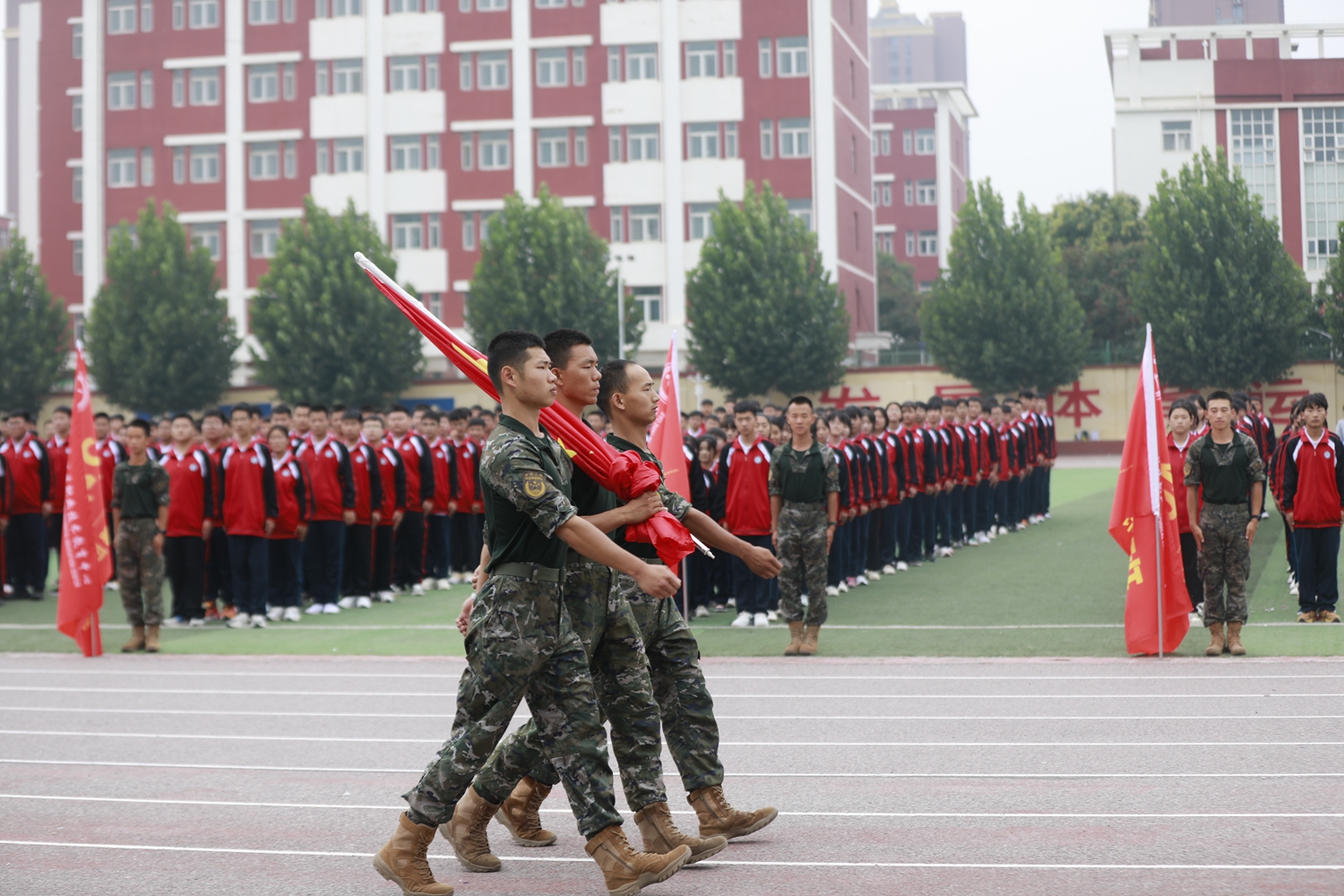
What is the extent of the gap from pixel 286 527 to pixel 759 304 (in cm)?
2937

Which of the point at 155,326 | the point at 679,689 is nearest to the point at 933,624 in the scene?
the point at 679,689

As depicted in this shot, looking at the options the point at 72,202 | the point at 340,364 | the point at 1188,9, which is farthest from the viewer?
the point at 1188,9

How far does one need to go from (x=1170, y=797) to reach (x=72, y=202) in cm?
5441

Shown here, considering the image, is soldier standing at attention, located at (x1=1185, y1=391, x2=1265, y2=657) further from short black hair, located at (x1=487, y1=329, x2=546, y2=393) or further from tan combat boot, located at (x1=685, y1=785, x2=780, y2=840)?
short black hair, located at (x1=487, y1=329, x2=546, y2=393)

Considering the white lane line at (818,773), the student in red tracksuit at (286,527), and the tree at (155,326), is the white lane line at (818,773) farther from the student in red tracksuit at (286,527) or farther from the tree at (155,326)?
the tree at (155,326)

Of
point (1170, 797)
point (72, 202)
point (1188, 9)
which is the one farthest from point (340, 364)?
point (1188, 9)

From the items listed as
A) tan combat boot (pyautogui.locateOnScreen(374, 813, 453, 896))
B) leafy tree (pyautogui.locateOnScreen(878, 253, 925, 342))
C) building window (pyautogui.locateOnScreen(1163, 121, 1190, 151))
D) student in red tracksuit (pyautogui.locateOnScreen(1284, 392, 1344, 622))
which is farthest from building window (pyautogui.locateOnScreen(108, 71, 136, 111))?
tan combat boot (pyautogui.locateOnScreen(374, 813, 453, 896))

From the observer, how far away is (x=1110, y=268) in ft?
182

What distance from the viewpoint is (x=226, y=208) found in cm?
5188

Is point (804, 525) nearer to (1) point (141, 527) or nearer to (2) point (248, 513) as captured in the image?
(1) point (141, 527)

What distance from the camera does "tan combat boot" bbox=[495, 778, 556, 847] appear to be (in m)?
5.83

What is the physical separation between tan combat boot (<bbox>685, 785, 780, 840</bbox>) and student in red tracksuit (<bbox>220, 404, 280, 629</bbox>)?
8.85m

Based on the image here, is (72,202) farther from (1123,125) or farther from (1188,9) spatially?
(1188,9)

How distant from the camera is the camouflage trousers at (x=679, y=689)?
19.0ft
